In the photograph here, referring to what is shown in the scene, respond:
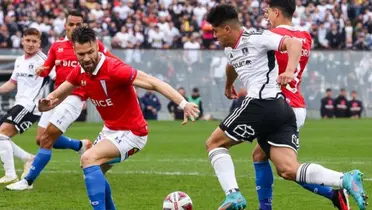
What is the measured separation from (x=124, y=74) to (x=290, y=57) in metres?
1.72

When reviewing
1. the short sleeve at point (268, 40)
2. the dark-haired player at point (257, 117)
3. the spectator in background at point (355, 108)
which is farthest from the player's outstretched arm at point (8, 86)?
the spectator in background at point (355, 108)

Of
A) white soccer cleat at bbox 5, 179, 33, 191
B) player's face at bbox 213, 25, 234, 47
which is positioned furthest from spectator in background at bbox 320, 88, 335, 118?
player's face at bbox 213, 25, 234, 47

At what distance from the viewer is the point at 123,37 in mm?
35312

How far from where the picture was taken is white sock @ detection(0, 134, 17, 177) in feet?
47.0

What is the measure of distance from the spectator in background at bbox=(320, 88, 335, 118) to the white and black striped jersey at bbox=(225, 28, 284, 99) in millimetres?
23621

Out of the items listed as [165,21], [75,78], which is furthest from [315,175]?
[165,21]

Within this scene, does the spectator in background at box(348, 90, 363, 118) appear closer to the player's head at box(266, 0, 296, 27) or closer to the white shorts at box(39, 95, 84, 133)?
the white shorts at box(39, 95, 84, 133)

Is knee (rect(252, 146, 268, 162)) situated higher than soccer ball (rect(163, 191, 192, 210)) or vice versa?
knee (rect(252, 146, 268, 162))

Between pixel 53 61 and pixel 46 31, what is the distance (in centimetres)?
2161

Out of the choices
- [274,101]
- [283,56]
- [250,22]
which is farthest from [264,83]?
[250,22]

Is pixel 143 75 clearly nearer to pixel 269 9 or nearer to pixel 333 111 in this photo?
pixel 269 9

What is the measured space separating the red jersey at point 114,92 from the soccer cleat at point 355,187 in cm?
222

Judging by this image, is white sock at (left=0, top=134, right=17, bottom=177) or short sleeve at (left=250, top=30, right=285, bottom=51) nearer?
short sleeve at (left=250, top=30, right=285, bottom=51)

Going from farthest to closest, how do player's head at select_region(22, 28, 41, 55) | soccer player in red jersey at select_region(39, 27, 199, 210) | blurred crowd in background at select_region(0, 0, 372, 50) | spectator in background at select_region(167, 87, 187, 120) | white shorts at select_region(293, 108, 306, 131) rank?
blurred crowd in background at select_region(0, 0, 372, 50)
spectator in background at select_region(167, 87, 187, 120)
player's head at select_region(22, 28, 41, 55)
white shorts at select_region(293, 108, 306, 131)
soccer player in red jersey at select_region(39, 27, 199, 210)
